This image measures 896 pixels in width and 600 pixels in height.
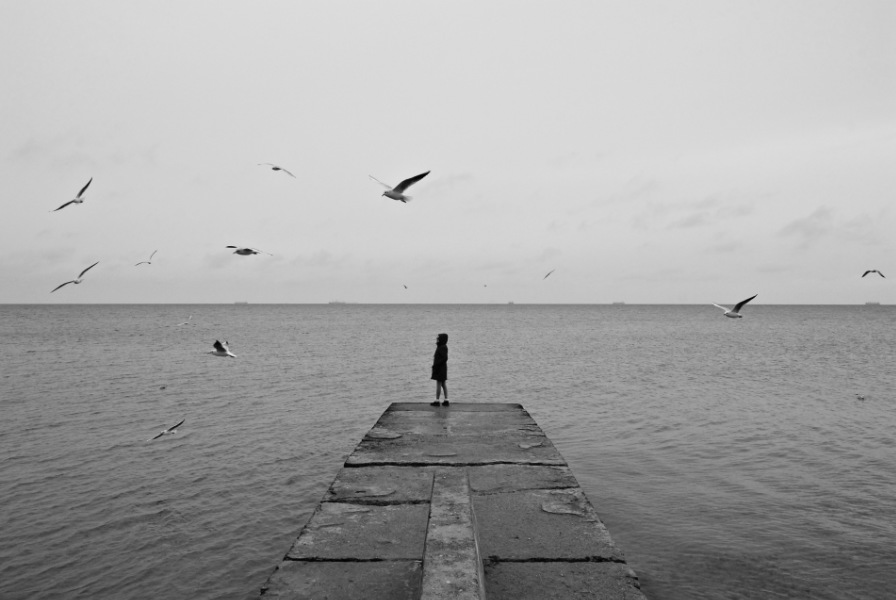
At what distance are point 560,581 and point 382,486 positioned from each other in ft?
11.3

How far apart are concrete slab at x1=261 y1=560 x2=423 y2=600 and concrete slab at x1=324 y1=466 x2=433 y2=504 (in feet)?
5.95

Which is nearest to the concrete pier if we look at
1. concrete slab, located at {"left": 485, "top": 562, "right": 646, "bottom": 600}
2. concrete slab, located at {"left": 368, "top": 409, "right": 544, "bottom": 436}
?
concrete slab, located at {"left": 485, "top": 562, "right": 646, "bottom": 600}

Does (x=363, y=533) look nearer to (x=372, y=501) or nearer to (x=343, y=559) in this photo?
(x=343, y=559)

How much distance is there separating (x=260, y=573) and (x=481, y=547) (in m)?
4.32

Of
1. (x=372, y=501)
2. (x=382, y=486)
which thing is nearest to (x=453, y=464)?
(x=382, y=486)

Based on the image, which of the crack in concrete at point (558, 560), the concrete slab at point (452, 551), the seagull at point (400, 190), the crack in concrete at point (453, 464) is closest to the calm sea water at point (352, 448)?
the crack in concrete at point (453, 464)

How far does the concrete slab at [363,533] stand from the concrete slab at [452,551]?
557mm

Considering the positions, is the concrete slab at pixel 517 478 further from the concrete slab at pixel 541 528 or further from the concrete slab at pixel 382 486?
the concrete slab at pixel 382 486

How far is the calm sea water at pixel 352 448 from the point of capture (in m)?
8.86

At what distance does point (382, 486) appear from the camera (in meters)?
8.30

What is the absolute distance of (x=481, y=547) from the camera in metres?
6.31

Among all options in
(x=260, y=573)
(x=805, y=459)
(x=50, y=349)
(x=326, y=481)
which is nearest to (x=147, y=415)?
(x=326, y=481)

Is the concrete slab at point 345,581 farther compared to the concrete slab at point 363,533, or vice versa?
the concrete slab at point 363,533

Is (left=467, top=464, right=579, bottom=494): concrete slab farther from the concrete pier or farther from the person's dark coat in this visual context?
the person's dark coat
